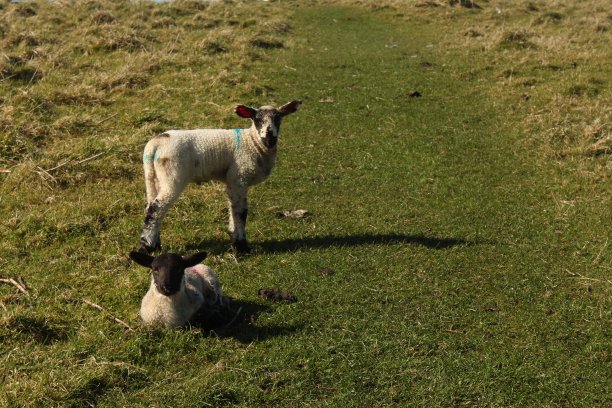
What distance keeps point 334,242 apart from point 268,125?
6.10 ft

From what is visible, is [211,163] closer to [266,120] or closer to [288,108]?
[266,120]

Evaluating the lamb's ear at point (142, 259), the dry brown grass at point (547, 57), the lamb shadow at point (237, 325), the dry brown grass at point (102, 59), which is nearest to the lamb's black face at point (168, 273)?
the lamb's ear at point (142, 259)

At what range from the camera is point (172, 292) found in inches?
226

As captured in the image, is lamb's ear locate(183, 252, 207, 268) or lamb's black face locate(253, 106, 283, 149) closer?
lamb's ear locate(183, 252, 207, 268)

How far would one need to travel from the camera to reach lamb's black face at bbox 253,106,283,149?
7871 millimetres

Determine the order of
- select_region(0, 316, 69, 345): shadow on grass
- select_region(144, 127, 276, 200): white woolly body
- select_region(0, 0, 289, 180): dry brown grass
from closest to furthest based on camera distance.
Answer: select_region(0, 316, 69, 345): shadow on grass → select_region(144, 127, 276, 200): white woolly body → select_region(0, 0, 289, 180): dry brown grass

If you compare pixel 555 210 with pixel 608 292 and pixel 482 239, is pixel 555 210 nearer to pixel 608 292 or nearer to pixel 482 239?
pixel 482 239

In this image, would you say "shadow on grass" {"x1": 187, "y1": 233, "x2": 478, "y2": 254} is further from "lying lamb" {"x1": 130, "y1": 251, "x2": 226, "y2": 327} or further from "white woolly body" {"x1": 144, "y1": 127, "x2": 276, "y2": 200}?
"lying lamb" {"x1": 130, "y1": 251, "x2": 226, "y2": 327}

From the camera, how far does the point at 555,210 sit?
9711 mm

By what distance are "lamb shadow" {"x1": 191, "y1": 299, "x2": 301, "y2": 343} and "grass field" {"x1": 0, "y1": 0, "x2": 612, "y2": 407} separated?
0.03 meters

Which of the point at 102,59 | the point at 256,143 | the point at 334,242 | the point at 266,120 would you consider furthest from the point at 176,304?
the point at 102,59

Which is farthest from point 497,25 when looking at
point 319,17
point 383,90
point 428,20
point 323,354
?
point 323,354

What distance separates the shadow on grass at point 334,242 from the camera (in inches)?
326

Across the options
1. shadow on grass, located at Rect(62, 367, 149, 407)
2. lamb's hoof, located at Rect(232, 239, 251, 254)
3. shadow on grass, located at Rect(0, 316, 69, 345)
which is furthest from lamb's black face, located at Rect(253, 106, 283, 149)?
shadow on grass, located at Rect(62, 367, 149, 407)
